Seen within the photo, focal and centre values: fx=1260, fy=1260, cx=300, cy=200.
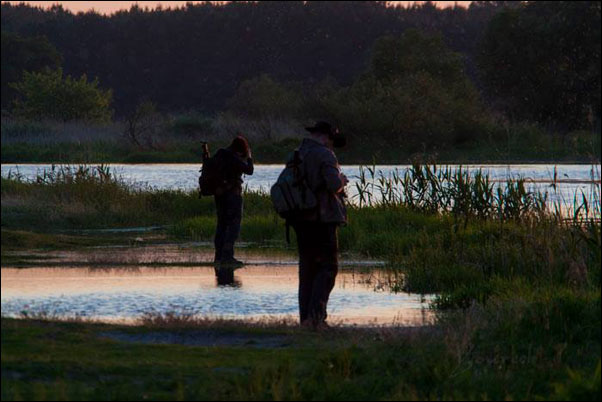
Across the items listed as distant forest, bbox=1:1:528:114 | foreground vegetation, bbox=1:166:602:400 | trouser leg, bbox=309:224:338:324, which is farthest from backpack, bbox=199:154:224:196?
distant forest, bbox=1:1:528:114

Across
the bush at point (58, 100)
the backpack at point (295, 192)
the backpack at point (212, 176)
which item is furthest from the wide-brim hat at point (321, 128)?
the bush at point (58, 100)

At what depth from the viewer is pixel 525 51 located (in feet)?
225

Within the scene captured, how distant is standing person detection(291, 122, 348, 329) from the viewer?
1171 cm

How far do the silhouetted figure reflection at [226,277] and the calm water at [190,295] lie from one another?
0.03 metres

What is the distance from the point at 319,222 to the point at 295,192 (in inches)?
14.7

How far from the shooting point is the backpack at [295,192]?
1173 centimetres

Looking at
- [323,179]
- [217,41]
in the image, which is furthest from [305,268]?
[217,41]

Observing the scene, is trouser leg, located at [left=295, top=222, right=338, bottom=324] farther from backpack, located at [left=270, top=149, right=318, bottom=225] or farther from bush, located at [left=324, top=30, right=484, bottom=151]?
bush, located at [left=324, top=30, right=484, bottom=151]

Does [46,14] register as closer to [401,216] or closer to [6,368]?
[401,216]

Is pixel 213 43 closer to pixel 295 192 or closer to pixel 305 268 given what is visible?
pixel 305 268

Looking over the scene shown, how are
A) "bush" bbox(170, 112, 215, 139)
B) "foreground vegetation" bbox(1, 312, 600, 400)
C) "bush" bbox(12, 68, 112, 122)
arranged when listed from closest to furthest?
"foreground vegetation" bbox(1, 312, 600, 400) < "bush" bbox(170, 112, 215, 139) < "bush" bbox(12, 68, 112, 122)

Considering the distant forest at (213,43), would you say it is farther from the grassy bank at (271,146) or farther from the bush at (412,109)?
the grassy bank at (271,146)


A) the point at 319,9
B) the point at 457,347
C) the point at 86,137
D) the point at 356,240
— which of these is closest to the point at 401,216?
the point at 356,240

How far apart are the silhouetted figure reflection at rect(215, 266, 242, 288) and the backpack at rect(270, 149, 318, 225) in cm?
403
